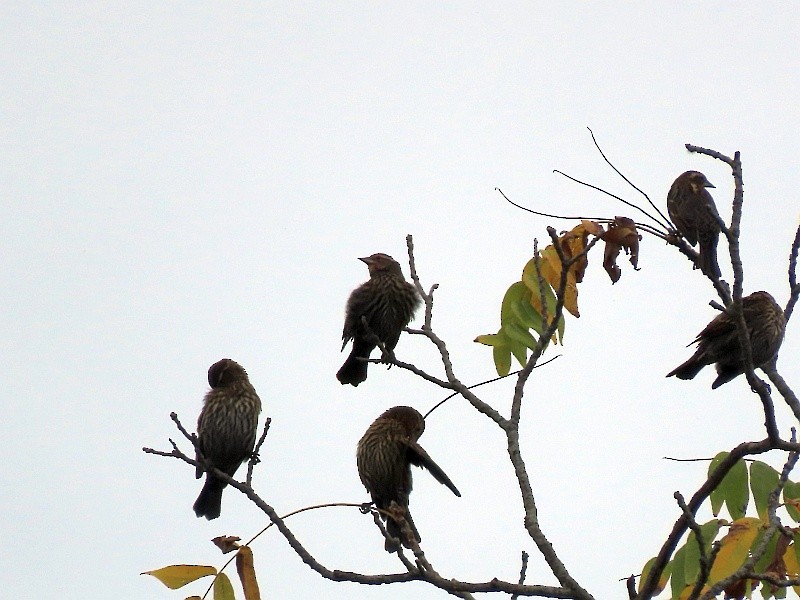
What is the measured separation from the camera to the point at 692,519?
3.18m

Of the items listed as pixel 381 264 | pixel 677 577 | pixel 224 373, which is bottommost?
pixel 677 577

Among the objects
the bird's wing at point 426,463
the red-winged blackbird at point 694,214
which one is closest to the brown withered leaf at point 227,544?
the bird's wing at point 426,463

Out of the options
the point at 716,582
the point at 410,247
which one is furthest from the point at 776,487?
the point at 410,247

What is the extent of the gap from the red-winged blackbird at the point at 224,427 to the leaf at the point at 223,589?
263 centimetres

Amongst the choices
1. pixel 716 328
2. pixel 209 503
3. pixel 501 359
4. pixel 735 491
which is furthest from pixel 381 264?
pixel 735 491

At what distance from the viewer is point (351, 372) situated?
24.9 ft

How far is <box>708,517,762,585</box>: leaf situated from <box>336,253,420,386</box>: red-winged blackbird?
4.05 meters

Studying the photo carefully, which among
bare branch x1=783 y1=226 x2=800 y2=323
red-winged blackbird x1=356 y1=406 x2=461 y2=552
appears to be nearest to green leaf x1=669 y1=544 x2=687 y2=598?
bare branch x1=783 y1=226 x2=800 y2=323

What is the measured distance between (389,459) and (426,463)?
1.65ft

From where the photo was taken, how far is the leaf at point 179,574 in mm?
3703

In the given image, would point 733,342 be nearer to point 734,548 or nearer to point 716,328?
point 716,328

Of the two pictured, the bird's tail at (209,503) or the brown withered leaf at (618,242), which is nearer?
the brown withered leaf at (618,242)

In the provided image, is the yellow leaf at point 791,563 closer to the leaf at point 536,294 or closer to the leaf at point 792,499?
the leaf at point 792,499

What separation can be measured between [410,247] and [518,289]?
→ 0.50 metres
